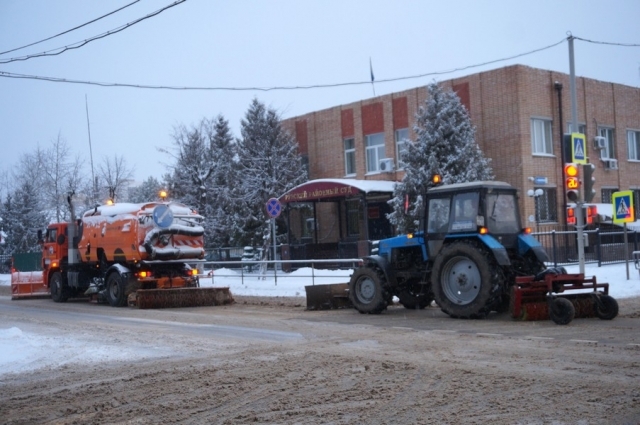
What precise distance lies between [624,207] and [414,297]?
736cm

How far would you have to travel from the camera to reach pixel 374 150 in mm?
35750

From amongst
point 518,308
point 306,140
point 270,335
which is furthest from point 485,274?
point 306,140

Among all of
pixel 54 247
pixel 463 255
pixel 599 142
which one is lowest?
pixel 463 255

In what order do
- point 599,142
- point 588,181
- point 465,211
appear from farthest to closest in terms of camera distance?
point 599,142, point 588,181, point 465,211

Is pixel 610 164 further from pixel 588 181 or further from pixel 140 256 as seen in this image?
pixel 140 256

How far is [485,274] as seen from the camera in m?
13.7

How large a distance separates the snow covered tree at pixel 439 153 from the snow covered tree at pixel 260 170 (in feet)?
30.9

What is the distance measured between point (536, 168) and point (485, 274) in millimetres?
17365

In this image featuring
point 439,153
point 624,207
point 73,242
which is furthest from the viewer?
point 439,153

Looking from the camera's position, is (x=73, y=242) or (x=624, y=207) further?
(x=73, y=242)

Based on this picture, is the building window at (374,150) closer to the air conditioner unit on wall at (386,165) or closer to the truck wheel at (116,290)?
the air conditioner unit on wall at (386,165)

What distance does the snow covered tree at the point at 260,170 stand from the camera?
3644 cm

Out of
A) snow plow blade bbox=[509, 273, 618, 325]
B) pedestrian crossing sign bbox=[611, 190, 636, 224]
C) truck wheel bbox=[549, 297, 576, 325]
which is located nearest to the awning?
pedestrian crossing sign bbox=[611, 190, 636, 224]

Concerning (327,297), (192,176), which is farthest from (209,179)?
(327,297)
